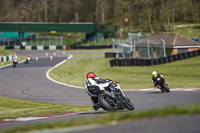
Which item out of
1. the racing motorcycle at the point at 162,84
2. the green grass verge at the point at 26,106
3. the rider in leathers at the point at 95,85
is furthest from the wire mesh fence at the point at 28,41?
the rider in leathers at the point at 95,85

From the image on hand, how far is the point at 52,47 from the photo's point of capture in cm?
7731

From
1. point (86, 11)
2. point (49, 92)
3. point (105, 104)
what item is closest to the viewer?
point (105, 104)

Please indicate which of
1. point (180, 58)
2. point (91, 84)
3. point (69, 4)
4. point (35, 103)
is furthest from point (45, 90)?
point (69, 4)

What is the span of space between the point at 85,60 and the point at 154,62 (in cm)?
1521

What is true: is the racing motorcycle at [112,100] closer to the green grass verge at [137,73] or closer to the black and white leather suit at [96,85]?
the black and white leather suit at [96,85]

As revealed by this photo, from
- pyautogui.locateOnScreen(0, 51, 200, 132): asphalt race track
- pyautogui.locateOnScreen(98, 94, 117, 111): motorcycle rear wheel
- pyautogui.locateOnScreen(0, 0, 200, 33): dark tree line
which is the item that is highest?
pyautogui.locateOnScreen(0, 0, 200, 33): dark tree line

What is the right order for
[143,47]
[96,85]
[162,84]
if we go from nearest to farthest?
[96,85] < [162,84] < [143,47]

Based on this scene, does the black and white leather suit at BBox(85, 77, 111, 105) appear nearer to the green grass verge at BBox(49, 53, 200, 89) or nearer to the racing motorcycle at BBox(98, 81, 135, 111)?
the racing motorcycle at BBox(98, 81, 135, 111)

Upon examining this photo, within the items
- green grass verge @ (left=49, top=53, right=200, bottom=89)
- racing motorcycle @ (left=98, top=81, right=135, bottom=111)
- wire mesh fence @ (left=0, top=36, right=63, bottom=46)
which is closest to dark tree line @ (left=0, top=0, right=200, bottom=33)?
wire mesh fence @ (left=0, top=36, right=63, bottom=46)

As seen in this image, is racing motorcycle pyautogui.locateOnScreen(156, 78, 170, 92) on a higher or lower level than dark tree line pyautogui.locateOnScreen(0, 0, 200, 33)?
lower

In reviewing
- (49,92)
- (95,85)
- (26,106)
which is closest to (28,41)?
(49,92)

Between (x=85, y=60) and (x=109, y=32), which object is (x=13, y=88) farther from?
(x=109, y=32)

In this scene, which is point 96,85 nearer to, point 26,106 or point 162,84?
point 26,106

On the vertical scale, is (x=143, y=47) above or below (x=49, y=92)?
above
